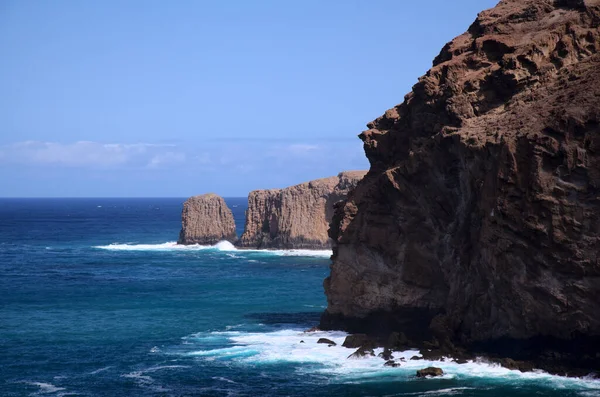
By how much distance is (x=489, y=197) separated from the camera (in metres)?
50.1

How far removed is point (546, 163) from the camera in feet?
156

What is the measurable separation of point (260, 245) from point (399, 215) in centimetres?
8727

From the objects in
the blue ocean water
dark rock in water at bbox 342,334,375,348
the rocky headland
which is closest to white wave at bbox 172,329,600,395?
the blue ocean water

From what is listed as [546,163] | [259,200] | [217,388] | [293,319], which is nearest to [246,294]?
[293,319]

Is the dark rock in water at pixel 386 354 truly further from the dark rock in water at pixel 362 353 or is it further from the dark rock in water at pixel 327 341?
the dark rock in water at pixel 327 341

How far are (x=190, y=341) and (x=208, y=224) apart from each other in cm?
8944

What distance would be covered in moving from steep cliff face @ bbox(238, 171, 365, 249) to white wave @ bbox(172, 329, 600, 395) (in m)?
68.6

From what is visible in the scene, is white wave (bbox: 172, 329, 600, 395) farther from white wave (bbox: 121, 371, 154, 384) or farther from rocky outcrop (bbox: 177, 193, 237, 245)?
rocky outcrop (bbox: 177, 193, 237, 245)

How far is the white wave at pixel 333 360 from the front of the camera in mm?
47344

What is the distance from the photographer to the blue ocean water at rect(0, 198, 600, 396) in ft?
159

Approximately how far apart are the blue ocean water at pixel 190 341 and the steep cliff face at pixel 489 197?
369cm

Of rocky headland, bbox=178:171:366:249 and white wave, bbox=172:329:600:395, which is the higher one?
rocky headland, bbox=178:171:366:249

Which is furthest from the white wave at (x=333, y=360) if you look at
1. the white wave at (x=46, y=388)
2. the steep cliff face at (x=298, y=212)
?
the steep cliff face at (x=298, y=212)

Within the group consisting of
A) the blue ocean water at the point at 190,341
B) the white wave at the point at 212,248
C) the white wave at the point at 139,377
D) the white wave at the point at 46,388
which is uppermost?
the white wave at the point at 212,248
